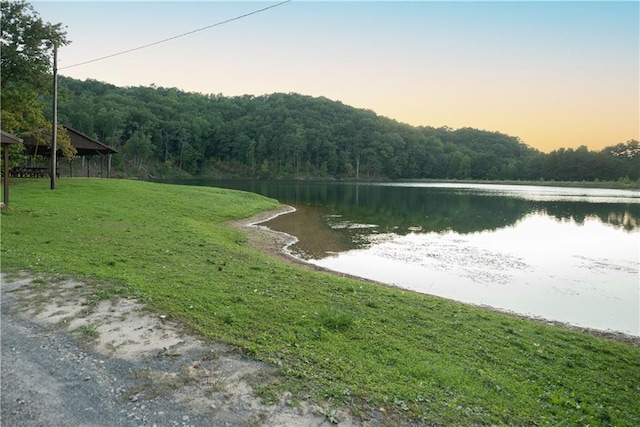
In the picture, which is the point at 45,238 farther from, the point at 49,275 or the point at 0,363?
the point at 0,363

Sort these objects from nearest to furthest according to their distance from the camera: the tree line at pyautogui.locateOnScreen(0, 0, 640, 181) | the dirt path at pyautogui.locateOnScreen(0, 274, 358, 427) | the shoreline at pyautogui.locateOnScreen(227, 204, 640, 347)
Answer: the dirt path at pyautogui.locateOnScreen(0, 274, 358, 427)
the shoreline at pyautogui.locateOnScreen(227, 204, 640, 347)
the tree line at pyautogui.locateOnScreen(0, 0, 640, 181)

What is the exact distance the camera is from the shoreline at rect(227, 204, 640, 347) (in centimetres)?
964

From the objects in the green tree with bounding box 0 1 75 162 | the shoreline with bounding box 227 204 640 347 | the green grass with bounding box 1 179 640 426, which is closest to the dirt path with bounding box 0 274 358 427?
the green grass with bounding box 1 179 640 426

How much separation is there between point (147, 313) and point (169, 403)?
2808mm

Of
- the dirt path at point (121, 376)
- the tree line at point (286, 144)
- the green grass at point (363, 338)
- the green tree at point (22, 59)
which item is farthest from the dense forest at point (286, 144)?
the dirt path at point (121, 376)

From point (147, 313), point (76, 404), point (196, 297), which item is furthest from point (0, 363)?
point (196, 297)

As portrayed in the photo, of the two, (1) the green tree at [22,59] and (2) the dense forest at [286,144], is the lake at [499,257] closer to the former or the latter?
(1) the green tree at [22,59]

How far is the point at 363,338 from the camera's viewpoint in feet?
22.2

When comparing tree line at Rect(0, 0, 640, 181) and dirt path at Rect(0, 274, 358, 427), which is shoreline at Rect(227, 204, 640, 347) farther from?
tree line at Rect(0, 0, 640, 181)

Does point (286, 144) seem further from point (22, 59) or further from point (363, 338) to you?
point (363, 338)

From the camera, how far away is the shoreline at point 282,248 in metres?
9.64

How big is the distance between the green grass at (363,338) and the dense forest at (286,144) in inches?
3944

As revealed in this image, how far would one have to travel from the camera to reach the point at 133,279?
8695mm

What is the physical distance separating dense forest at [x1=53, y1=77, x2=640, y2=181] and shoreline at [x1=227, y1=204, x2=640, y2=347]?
8478 cm
